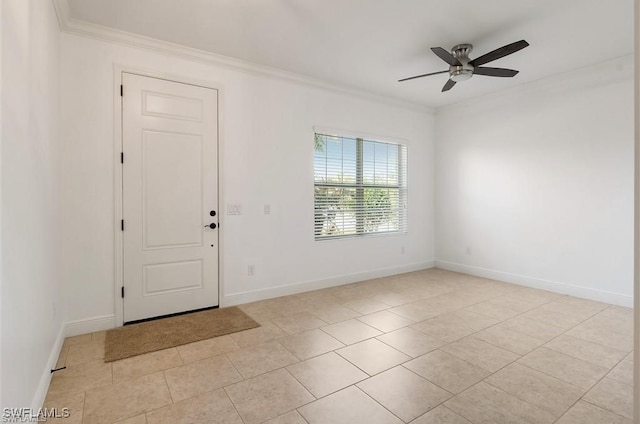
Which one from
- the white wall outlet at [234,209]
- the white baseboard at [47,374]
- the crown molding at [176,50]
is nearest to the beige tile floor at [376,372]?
the white baseboard at [47,374]

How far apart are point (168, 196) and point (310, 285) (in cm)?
217

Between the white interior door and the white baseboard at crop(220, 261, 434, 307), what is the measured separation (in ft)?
0.85

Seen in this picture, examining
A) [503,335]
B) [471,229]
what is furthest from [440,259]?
[503,335]

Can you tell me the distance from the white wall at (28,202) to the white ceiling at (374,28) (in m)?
1.02

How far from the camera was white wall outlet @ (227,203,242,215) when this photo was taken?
3.78 meters

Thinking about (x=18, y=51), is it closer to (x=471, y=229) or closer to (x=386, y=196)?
(x=386, y=196)

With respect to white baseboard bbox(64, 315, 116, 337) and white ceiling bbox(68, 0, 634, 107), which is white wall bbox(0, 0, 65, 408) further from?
white ceiling bbox(68, 0, 634, 107)

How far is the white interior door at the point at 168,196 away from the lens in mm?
3227

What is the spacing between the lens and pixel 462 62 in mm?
3354

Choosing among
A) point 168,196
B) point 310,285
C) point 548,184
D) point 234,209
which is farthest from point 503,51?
point 168,196

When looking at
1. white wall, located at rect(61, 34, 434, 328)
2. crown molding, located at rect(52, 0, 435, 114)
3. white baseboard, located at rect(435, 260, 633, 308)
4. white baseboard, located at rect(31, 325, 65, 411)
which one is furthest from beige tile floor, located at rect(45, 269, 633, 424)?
crown molding, located at rect(52, 0, 435, 114)

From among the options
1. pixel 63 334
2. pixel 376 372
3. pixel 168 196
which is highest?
pixel 168 196

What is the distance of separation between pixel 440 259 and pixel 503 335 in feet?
9.59

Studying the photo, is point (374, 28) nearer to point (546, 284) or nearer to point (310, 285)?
point (310, 285)
